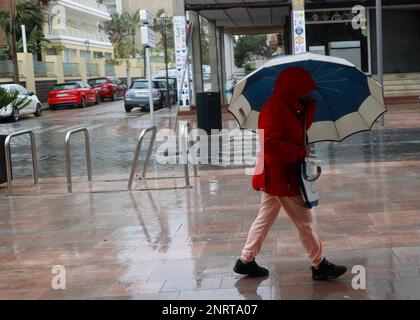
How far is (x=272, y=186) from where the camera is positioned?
4871 millimetres

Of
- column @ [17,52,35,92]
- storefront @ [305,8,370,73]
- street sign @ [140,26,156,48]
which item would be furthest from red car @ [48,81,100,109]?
street sign @ [140,26,156,48]

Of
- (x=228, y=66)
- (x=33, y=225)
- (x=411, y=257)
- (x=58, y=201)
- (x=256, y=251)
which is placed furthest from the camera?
(x=228, y=66)

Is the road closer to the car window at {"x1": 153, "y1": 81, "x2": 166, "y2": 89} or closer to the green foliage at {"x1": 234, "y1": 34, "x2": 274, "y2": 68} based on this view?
the car window at {"x1": 153, "y1": 81, "x2": 166, "y2": 89}

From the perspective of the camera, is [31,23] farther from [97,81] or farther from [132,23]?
[132,23]

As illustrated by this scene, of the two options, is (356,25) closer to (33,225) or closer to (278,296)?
(33,225)

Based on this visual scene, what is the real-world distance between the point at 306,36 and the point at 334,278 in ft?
63.2

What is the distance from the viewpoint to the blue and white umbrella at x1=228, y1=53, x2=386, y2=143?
5273 mm

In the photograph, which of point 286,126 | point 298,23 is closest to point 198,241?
point 286,126

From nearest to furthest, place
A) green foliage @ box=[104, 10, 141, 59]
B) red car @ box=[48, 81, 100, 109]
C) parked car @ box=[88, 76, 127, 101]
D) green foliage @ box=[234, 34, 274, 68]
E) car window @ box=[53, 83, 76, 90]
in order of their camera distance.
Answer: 1. red car @ box=[48, 81, 100, 109]
2. car window @ box=[53, 83, 76, 90]
3. parked car @ box=[88, 76, 127, 101]
4. green foliage @ box=[234, 34, 274, 68]
5. green foliage @ box=[104, 10, 141, 59]

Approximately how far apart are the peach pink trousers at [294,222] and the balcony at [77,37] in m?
46.7

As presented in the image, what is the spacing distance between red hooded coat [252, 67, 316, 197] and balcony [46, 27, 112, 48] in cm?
4685

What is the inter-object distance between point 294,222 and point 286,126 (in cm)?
83

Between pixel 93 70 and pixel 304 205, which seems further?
pixel 93 70

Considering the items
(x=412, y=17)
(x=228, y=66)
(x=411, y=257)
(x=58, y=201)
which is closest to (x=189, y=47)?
(x=412, y=17)
